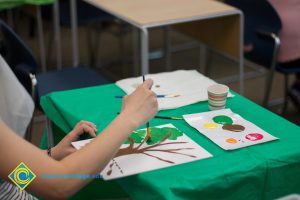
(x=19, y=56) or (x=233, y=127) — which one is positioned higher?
(x=233, y=127)

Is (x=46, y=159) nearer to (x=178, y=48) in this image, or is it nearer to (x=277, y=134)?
(x=277, y=134)

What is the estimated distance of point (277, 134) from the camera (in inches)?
59.1

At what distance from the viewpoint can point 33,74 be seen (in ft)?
7.91

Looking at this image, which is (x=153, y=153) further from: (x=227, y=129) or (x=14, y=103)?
(x=14, y=103)

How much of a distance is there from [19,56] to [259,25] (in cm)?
135

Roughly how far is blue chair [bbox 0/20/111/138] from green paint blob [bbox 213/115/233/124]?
3.58 ft

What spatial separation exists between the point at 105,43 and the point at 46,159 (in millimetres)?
3468

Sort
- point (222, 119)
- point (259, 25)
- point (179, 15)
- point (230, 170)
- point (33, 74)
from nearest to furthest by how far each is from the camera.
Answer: point (230, 170)
point (222, 119)
point (33, 74)
point (179, 15)
point (259, 25)

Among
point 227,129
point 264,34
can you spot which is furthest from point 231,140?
point 264,34

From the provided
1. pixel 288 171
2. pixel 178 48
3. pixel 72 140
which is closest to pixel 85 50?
pixel 178 48

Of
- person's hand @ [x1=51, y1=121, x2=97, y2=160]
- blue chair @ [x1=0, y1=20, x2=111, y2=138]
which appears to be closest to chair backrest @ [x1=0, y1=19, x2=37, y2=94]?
blue chair @ [x1=0, y1=20, x2=111, y2=138]

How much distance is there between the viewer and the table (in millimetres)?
2533

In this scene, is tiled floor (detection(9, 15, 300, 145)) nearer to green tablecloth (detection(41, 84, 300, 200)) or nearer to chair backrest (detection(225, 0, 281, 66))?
chair backrest (detection(225, 0, 281, 66))

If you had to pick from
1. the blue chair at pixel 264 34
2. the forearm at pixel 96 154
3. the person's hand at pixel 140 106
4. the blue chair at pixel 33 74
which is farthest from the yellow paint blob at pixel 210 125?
the blue chair at pixel 264 34
